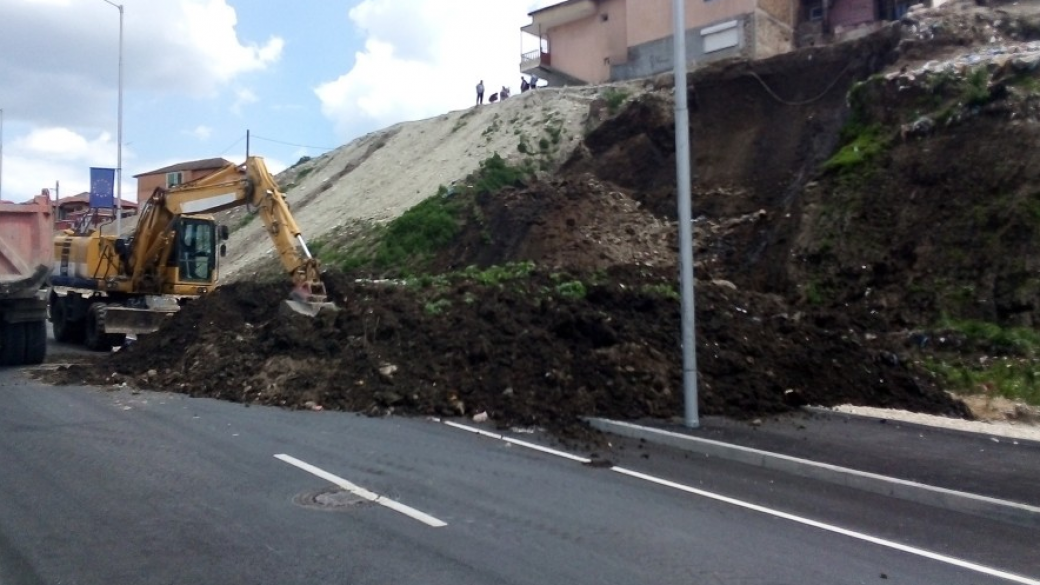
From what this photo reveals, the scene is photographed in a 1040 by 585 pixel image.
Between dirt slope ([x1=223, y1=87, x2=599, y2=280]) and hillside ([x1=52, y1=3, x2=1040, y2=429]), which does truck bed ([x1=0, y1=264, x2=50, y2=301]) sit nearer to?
hillside ([x1=52, y1=3, x2=1040, y2=429])

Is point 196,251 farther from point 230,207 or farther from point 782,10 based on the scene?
point 782,10

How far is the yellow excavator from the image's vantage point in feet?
71.5

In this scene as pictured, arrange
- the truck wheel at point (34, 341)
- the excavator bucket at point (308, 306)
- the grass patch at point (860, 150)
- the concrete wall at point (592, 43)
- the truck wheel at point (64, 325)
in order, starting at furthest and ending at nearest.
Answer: the concrete wall at point (592, 43) → the truck wheel at point (64, 325) → the grass patch at point (860, 150) → the truck wheel at point (34, 341) → the excavator bucket at point (308, 306)

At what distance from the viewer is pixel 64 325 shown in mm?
24781

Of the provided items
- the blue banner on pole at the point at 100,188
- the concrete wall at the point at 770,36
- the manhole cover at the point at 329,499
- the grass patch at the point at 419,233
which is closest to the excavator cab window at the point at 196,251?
the blue banner on pole at the point at 100,188

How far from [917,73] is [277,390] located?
17.4 m

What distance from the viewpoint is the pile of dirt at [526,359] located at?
14.2 meters

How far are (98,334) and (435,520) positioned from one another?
16.7 meters

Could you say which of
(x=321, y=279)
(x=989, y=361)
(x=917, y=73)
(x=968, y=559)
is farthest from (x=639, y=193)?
(x=968, y=559)

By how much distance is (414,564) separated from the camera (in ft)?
23.9

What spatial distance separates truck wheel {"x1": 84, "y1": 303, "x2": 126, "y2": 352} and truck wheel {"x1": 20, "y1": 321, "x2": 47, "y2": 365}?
296 cm

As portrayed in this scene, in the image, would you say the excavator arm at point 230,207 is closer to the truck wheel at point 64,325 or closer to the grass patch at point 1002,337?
the truck wheel at point 64,325

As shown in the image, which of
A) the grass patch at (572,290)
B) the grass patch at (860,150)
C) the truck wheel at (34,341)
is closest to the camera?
the grass patch at (572,290)

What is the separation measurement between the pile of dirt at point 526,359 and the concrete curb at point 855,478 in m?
1.47
